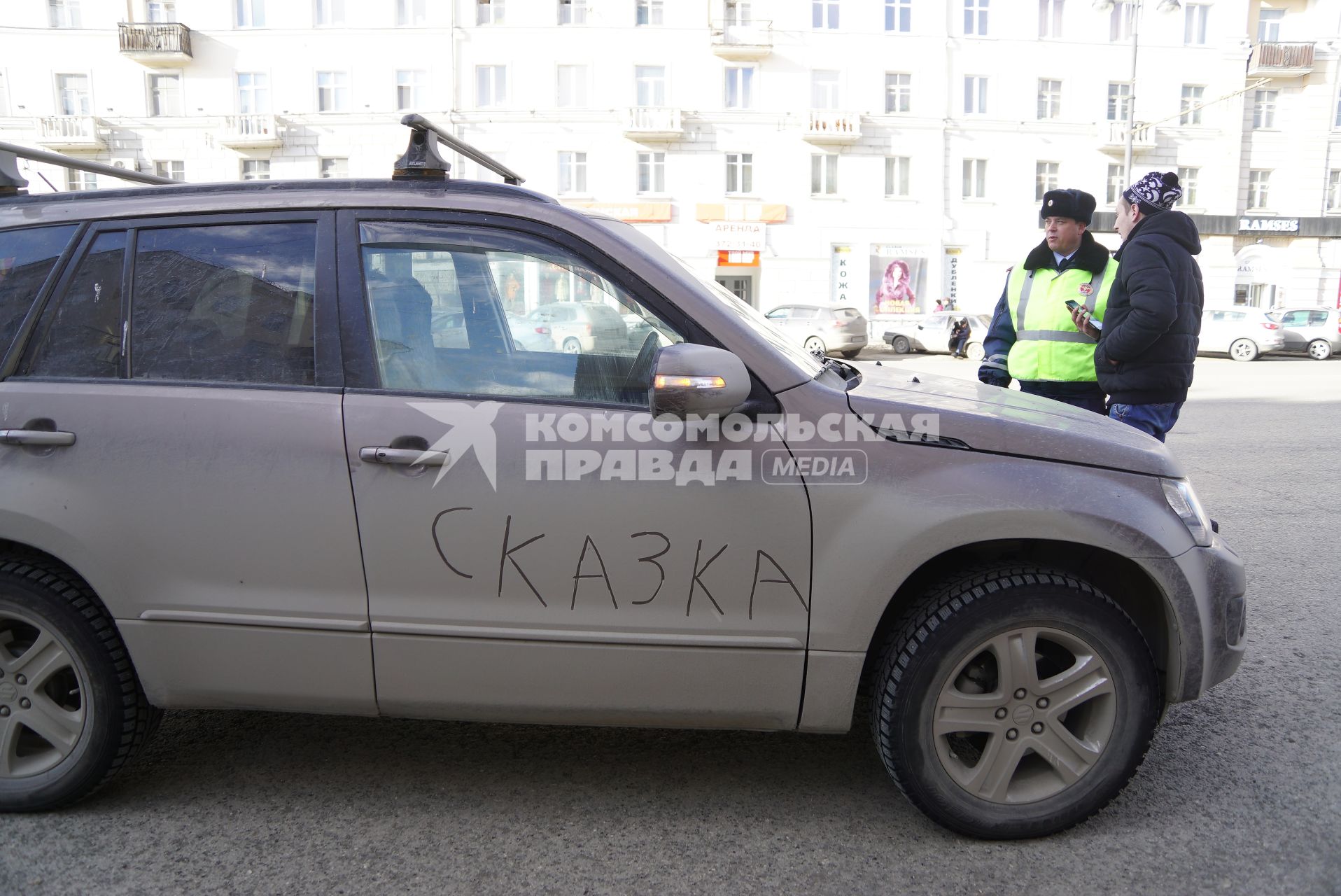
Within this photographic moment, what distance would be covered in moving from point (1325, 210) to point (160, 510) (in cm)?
4293

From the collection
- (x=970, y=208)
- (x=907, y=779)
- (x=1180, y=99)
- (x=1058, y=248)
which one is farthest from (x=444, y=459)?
(x=1180, y=99)

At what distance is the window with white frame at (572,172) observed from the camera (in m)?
32.9

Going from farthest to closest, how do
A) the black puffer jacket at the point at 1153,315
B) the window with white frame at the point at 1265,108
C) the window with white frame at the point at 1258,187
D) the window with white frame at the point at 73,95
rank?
the window with white frame at the point at 1258,187, the window with white frame at the point at 1265,108, the window with white frame at the point at 73,95, the black puffer jacket at the point at 1153,315

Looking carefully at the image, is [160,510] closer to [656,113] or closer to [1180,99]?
[656,113]

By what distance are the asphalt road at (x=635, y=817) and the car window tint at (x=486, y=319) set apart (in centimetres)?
126

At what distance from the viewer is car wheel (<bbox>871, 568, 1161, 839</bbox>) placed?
255cm

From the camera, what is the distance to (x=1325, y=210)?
35.8m

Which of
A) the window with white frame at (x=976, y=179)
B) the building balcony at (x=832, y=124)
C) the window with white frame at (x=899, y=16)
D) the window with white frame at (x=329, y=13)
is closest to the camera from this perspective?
the building balcony at (x=832, y=124)

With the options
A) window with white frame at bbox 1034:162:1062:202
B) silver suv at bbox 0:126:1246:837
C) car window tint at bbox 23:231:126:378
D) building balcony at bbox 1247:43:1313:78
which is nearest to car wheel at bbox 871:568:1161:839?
silver suv at bbox 0:126:1246:837

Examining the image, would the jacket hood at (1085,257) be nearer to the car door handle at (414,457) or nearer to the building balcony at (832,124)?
the car door handle at (414,457)

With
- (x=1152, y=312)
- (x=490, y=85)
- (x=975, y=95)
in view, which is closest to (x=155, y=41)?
(x=490, y=85)

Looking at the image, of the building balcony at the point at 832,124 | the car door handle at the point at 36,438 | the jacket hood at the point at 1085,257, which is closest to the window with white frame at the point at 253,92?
the building balcony at the point at 832,124

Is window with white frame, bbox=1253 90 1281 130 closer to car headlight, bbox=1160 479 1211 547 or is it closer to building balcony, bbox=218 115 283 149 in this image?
building balcony, bbox=218 115 283 149

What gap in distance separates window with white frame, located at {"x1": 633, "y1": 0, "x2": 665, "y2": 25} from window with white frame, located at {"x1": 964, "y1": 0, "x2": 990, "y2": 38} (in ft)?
34.7
